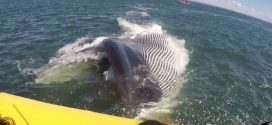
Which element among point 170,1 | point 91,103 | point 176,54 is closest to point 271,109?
point 176,54

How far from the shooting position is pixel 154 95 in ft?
41.4

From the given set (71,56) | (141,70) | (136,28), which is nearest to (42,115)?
(141,70)

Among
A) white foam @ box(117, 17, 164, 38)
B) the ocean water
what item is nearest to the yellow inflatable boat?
the ocean water

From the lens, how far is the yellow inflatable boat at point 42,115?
7.13m

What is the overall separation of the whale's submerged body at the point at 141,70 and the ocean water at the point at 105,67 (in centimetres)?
60

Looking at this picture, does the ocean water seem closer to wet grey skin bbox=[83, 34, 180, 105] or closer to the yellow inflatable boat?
wet grey skin bbox=[83, 34, 180, 105]

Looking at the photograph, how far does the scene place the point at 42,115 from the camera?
7.46 metres

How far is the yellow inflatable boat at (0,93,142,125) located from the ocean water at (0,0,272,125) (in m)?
4.21

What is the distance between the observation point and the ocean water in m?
13.2

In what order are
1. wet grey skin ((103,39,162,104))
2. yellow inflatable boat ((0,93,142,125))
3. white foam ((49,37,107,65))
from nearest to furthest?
yellow inflatable boat ((0,93,142,125)) → wet grey skin ((103,39,162,104)) → white foam ((49,37,107,65))

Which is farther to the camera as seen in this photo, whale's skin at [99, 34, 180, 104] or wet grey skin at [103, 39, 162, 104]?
Result: whale's skin at [99, 34, 180, 104]

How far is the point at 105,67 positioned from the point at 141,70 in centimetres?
195

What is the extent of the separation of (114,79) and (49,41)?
8.96 metres

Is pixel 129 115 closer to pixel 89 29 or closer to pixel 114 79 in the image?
pixel 114 79
